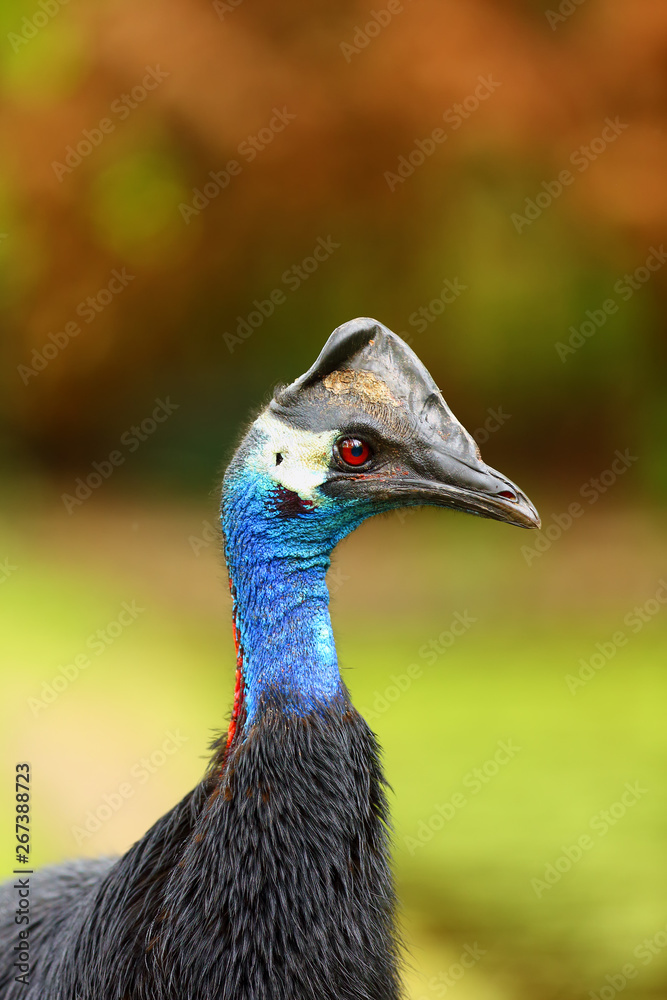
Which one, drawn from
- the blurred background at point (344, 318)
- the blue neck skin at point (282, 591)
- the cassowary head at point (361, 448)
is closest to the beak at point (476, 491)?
the cassowary head at point (361, 448)

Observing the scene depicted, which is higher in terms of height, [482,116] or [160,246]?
[482,116]

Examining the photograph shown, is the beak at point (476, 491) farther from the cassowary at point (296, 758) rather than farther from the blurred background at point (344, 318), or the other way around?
the blurred background at point (344, 318)

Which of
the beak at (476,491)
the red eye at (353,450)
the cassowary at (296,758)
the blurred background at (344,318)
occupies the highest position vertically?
the blurred background at (344,318)

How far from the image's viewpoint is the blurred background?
16.2 ft

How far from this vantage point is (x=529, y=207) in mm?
6973

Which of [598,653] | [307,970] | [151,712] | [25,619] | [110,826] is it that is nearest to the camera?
[307,970]

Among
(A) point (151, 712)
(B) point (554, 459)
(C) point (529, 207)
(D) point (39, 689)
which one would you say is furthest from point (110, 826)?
(C) point (529, 207)

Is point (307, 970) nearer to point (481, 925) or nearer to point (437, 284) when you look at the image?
point (481, 925)

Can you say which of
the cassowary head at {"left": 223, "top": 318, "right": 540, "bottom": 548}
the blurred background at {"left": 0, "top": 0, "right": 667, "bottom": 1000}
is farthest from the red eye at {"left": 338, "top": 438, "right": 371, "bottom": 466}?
the blurred background at {"left": 0, "top": 0, "right": 667, "bottom": 1000}

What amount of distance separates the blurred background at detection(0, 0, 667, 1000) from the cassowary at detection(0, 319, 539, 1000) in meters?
2.57

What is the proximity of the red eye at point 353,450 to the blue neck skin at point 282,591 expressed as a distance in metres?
0.07

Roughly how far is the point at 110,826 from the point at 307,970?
248cm

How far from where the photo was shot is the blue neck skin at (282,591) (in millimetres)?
1772

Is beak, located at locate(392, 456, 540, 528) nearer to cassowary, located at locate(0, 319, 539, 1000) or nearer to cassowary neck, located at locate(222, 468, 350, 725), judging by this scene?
cassowary, located at locate(0, 319, 539, 1000)
